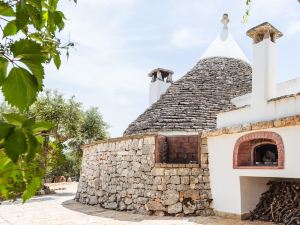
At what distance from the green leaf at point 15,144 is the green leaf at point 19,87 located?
0.09 metres

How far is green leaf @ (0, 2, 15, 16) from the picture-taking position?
77 centimetres

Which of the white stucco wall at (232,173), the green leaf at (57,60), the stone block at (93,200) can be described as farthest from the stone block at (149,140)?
the green leaf at (57,60)

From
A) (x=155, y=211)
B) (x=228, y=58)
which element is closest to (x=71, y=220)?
(x=155, y=211)

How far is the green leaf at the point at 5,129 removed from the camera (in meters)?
0.58

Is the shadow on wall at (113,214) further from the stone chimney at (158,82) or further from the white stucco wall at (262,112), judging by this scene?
the stone chimney at (158,82)

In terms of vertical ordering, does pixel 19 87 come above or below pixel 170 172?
above

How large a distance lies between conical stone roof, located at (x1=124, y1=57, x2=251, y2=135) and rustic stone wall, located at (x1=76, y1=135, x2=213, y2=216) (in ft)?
5.14

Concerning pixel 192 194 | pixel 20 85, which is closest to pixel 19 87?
pixel 20 85

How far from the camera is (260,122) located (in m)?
8.16

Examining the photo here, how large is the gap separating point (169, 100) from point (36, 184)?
1330 cm

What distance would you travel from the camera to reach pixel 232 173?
29.6 ft

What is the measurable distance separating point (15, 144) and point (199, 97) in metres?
13.5

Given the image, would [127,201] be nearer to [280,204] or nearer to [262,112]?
[280,204]

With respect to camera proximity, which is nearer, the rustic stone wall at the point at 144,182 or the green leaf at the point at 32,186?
the green leaf at the point at 32,186
